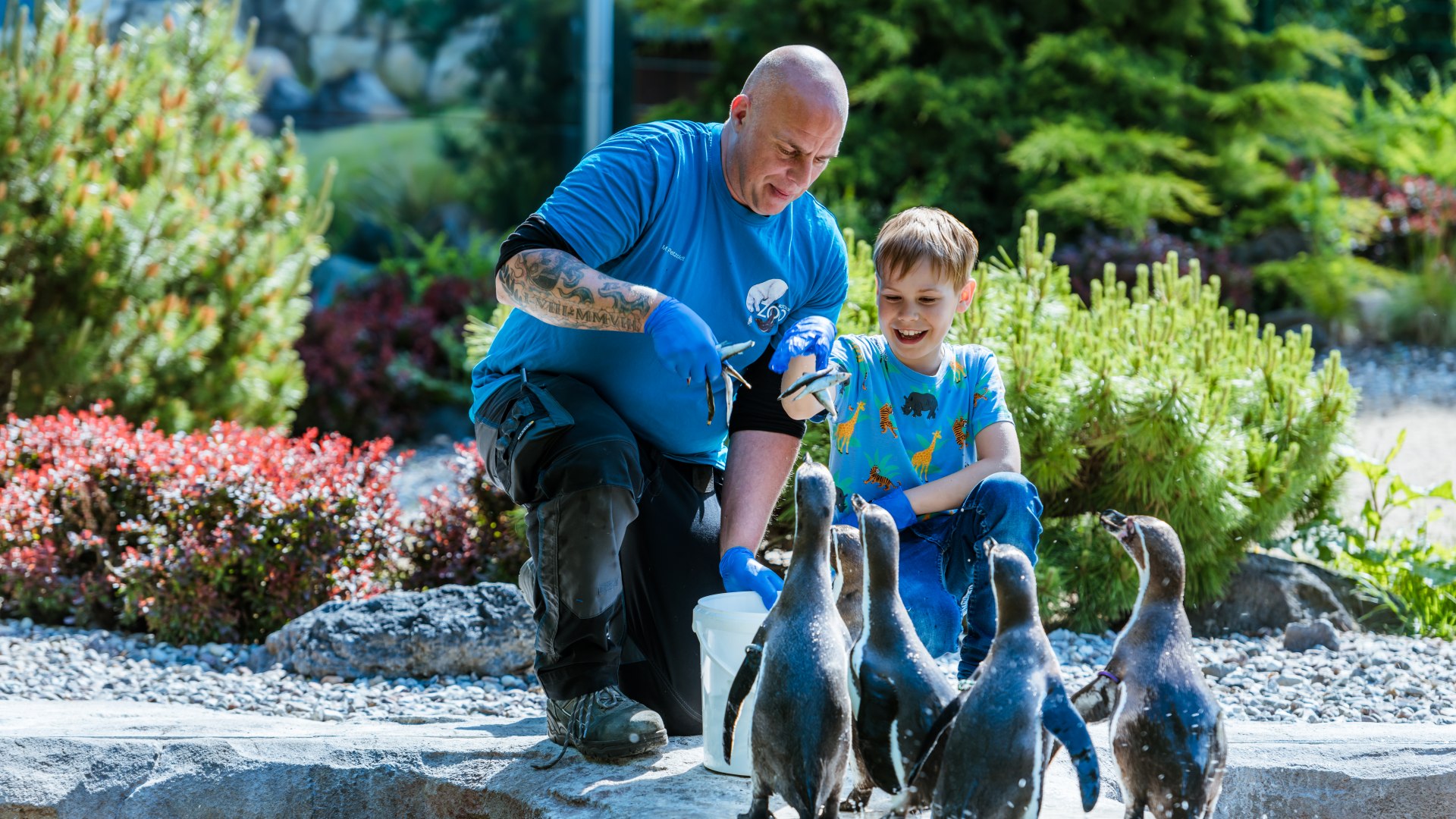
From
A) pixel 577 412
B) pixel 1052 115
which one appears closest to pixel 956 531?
pixel 577 412

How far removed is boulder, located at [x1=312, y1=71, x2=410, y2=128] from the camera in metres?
10.3

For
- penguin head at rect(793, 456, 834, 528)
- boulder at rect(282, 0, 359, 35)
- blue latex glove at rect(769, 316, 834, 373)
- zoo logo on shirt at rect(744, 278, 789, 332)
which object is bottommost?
penguin head at rect(793, 456, 834, 528)

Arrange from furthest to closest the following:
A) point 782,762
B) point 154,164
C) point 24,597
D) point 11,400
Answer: point 154,164, point 11,400, point 24,597, point 782,762

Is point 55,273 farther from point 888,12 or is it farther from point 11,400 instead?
point 888,12

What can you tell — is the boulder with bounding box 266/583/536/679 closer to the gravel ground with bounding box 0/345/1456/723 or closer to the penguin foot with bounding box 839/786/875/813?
the gravel ground with bounding box 0/345/1456/723

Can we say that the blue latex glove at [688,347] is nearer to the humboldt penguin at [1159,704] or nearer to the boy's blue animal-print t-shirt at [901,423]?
the boy's blue animal-print t-shirt at [901,423]

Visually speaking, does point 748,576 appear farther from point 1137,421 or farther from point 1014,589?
point 1137,421

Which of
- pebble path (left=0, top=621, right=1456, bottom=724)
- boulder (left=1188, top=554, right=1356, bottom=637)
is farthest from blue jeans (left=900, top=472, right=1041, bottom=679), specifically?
boulder (left=1188, top=554, right=1356, bottom=637)

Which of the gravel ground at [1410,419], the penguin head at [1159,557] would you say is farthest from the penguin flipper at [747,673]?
the gravel ground at [1410,419]

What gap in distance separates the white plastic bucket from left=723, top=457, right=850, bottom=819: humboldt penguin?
0.98ft

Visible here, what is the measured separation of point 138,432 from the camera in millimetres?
4852

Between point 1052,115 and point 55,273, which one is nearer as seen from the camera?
point 55,273

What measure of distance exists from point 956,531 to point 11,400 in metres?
4.35

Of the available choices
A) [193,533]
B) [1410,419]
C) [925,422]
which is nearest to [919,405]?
[925,422]
